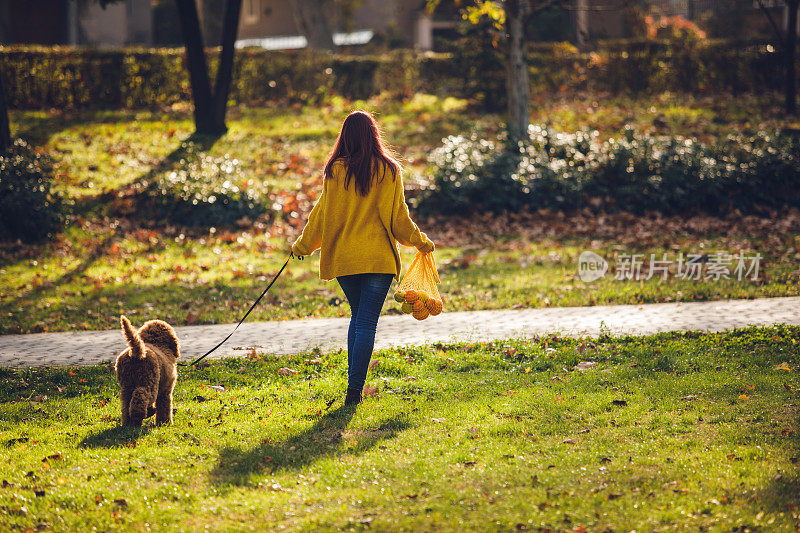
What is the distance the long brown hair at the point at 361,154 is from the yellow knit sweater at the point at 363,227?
35mm

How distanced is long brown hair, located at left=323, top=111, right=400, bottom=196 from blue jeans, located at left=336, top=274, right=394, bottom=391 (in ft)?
1.99

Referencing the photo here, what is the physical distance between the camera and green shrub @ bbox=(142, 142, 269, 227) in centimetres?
1265

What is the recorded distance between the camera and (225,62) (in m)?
16.4

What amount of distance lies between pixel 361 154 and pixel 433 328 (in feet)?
9.89

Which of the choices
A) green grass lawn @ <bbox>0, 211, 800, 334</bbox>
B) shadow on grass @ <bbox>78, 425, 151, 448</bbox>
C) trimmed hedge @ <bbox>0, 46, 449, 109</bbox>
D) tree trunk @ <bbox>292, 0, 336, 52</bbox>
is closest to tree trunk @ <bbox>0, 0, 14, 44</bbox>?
tree trunk @ <bbox>292, 0, 336, 52</bbox>

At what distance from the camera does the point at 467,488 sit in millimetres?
4035

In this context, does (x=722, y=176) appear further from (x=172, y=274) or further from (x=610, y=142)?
(x=172, y=274)

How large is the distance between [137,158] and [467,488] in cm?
1299

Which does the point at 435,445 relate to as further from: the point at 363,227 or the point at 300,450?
the point at 363,227

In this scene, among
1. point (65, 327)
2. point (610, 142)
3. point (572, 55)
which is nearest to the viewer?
point (65, 327)

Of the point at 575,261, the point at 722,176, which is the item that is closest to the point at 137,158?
the point at 575,261

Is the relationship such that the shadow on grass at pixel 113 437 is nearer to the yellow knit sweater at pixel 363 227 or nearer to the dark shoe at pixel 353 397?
the dark shoe at pixel 353 397

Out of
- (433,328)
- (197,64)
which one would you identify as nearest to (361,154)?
(433,328)

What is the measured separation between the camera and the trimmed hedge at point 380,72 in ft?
59.6
